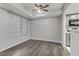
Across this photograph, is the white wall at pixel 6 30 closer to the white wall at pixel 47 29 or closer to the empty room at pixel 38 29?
the empty room at pixel 38 29

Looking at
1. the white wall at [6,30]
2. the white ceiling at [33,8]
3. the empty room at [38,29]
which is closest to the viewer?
the empty room at [38,29]

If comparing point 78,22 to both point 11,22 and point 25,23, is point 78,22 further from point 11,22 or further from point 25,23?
point 25,23

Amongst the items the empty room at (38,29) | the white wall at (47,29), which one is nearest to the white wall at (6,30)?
the empty room at (38,29)

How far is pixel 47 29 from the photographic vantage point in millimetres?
3426

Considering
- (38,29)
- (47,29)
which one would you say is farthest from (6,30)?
(47,29)

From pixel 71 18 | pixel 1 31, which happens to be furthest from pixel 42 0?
pixel 1 31

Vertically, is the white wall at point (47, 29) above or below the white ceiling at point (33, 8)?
below

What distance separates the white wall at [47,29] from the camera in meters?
2.77

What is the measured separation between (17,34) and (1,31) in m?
1.14

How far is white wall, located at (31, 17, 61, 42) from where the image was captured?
2.77m

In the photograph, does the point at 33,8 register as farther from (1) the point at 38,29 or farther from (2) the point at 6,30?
(2) the point at 6,30

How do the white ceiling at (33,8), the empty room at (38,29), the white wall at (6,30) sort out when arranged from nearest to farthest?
the empty room at (38,29)
the white ceiling at (33,8)
the white wall at (6,30)

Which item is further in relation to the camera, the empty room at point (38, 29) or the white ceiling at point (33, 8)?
the white ceiling at point (33, 8)

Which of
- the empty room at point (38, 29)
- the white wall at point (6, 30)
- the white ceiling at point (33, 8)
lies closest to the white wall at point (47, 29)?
the empty room at point (38, 29)
